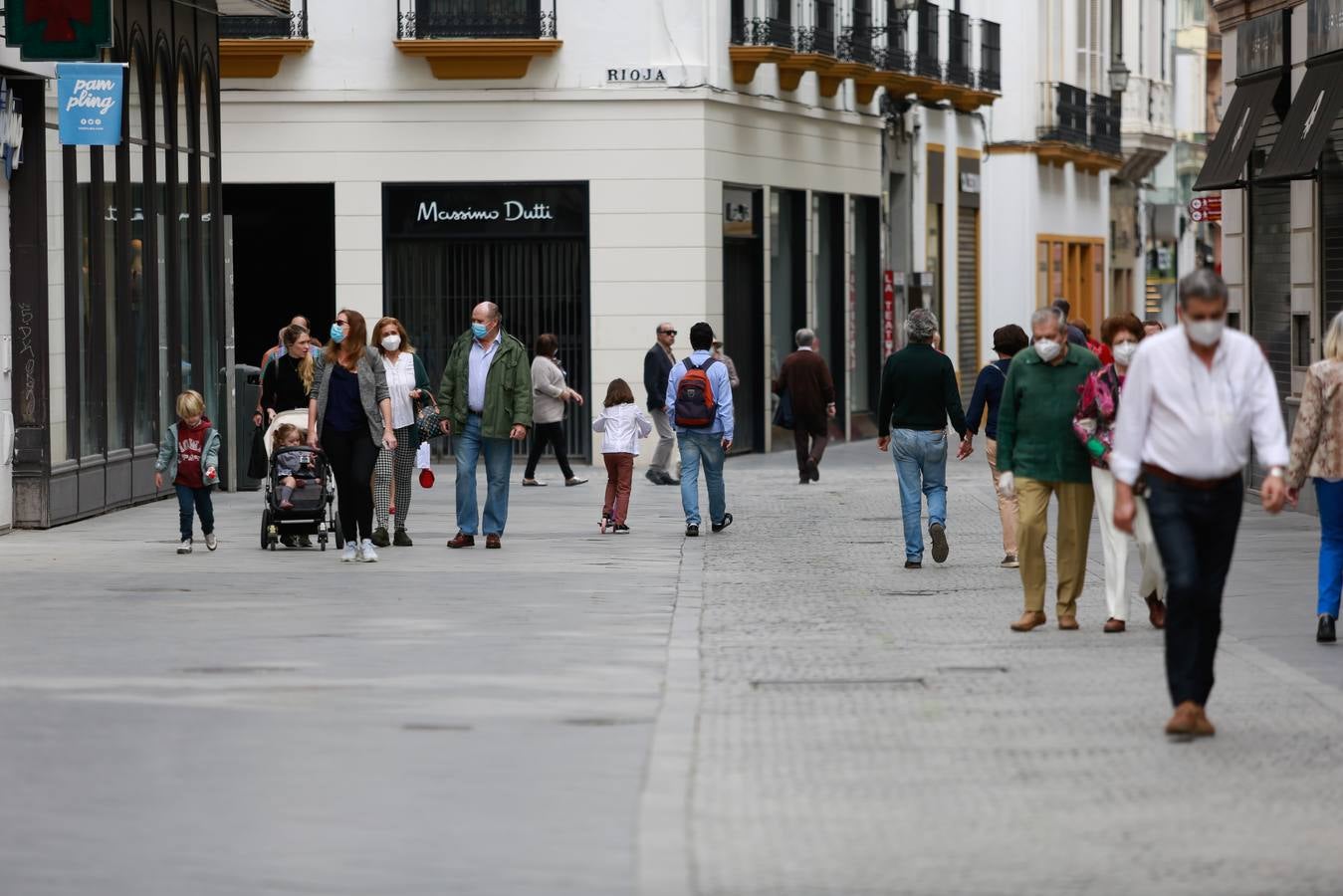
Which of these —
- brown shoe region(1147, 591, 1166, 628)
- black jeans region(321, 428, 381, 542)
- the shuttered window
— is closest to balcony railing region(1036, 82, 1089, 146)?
the shuttered window

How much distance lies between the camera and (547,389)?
2584 cm

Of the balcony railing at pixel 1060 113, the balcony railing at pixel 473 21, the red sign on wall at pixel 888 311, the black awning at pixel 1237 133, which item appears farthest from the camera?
the balcony railing at pixel 1060 113

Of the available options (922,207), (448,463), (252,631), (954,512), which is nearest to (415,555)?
(252,631)

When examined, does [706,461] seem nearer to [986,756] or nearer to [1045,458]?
[1045,458]

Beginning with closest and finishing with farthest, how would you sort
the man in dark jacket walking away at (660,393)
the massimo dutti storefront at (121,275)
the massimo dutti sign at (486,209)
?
the massimo dutti storefront at (121,275) < the man in dark jacket walking away at (660,393) < the massimo dutti sign at (486,209)

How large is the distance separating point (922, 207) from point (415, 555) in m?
23.9

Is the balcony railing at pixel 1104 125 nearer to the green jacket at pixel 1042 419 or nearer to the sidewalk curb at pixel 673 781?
the green jacket at pixel 1042 419

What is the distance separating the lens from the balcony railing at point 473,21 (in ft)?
95.7

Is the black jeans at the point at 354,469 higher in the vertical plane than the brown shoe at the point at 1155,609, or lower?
higher

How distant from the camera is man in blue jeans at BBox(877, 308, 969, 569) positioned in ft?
54.9

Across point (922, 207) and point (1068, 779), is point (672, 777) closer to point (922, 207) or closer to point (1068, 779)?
point (1068, 779)

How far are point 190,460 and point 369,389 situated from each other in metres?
1.62

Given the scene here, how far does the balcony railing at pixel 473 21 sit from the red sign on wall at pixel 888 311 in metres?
9.83

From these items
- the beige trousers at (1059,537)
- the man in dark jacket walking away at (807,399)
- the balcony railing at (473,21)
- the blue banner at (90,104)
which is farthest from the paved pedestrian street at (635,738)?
the balcony railing at (473,21)
